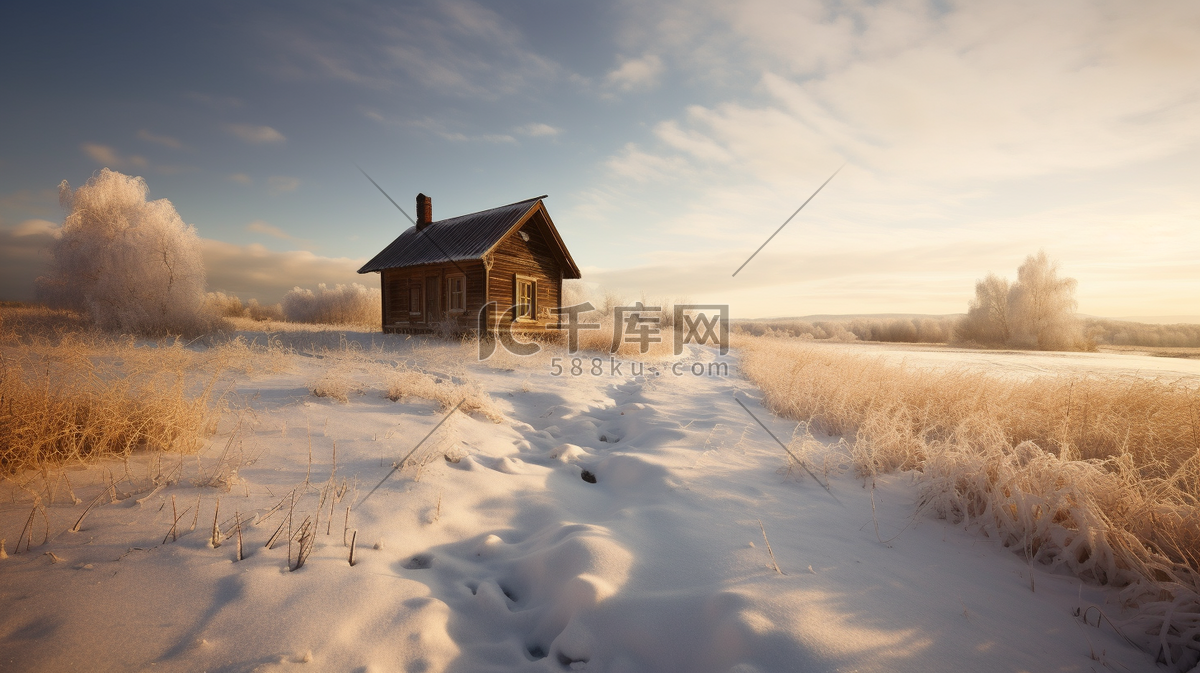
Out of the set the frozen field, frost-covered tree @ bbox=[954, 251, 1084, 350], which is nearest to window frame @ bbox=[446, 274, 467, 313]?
the frozen field

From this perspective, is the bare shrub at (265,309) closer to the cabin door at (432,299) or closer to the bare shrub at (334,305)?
the bare shrub at (334,305)

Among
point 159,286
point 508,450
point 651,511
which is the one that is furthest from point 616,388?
point 159,286

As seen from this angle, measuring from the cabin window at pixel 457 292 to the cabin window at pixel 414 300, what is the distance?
6.57ft

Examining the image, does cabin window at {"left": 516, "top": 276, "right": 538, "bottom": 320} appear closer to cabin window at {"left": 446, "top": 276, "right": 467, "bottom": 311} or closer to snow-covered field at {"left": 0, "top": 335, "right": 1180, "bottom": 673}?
cabin window at {"left": 446, "top": 276, "right": 467, "bottom": 311}

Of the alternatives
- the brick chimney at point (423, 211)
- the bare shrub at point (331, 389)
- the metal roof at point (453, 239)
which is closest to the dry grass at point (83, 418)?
the bare shrub at point (331, 389)

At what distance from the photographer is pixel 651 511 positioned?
3.11 metres

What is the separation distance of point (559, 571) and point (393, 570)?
96 centimetres

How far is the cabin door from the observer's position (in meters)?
15.0

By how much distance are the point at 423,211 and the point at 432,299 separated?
504 cm

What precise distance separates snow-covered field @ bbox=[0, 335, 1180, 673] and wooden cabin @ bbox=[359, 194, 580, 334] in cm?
1042

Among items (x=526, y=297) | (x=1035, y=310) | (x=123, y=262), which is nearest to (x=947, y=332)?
(x=1035, y=310)

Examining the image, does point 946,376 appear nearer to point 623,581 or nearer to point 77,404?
point 623,581

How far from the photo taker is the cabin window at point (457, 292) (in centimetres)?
1429

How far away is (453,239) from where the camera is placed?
50.6 feet
